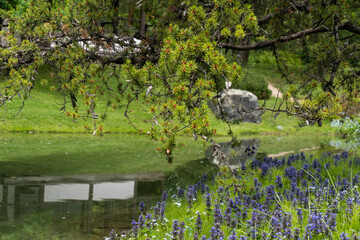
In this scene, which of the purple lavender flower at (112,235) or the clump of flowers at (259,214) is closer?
the clump of flowers at (259,214)

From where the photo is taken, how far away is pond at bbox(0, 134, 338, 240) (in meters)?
7.17

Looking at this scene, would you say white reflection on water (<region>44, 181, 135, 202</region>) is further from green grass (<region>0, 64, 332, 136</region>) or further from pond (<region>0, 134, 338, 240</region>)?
green grass (<region>0, 64, 332, 136</region>)

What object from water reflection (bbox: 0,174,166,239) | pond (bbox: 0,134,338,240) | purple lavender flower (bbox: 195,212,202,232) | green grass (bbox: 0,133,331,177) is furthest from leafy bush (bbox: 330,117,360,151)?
purple lavender flower (bbox: 195,212,202,232)

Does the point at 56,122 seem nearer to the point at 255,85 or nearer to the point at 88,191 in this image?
the point at 88,191

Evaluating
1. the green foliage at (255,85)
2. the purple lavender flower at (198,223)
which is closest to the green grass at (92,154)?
the purple lavender flower at (198,223)

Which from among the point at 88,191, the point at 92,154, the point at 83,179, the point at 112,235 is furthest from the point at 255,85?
the point at 112,235

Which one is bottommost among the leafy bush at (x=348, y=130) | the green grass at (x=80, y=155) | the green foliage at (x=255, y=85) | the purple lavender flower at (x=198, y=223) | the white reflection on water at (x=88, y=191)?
the purple lavender flower at (x=198, y=223)

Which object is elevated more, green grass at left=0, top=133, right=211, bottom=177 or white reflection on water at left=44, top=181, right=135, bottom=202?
green grass at left=0, top=133, right=211, bottom=177

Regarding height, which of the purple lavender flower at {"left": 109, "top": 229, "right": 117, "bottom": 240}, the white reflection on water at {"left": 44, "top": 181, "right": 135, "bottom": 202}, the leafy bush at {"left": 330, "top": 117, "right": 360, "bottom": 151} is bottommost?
the purple lavender flower at {"left": 109, "top": 229, "right": 117, "bottom": 240}

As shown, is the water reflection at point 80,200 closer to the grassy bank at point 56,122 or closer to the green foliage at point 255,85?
the grassy bank at point 56,122

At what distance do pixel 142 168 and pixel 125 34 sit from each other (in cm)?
420

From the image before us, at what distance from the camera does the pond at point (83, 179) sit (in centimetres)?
717

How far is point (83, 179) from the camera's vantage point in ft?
35.0

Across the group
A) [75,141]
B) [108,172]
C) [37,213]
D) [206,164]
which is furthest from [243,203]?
[75,141]
